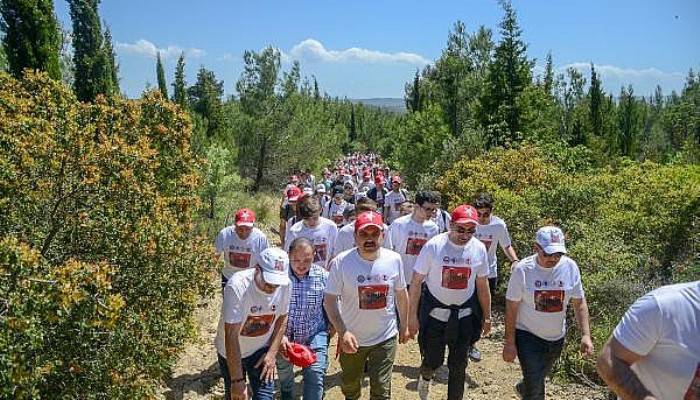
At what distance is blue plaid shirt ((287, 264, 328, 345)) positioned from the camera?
4.60 meters

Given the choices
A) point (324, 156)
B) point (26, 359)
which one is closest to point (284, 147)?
point (324, 156)

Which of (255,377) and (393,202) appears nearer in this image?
(255,377)

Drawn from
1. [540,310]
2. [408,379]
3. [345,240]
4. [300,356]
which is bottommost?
[408,379]

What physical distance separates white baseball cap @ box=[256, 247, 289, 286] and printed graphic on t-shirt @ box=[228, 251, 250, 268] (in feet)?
8.23

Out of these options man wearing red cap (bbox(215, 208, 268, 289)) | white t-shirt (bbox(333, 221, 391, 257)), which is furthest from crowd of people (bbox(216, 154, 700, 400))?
man wearing red cap (bbox(215, 208, 268, 289))

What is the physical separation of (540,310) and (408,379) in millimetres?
2364

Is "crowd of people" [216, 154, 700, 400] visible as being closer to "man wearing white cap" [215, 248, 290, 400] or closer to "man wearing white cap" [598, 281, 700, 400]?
"man wearing white cap" [215, 248, 290, 400]

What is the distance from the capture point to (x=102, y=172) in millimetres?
5008

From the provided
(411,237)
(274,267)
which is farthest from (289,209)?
(274,267)

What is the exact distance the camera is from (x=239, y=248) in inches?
253

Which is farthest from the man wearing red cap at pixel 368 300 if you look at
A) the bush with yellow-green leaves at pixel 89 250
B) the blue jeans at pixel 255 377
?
the bush with yellow-green leaves at pixel 89 250

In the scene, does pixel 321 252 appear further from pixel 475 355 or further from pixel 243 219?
pixel 475 355

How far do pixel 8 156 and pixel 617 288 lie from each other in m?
6.49

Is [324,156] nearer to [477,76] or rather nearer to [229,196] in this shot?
[477,76]
